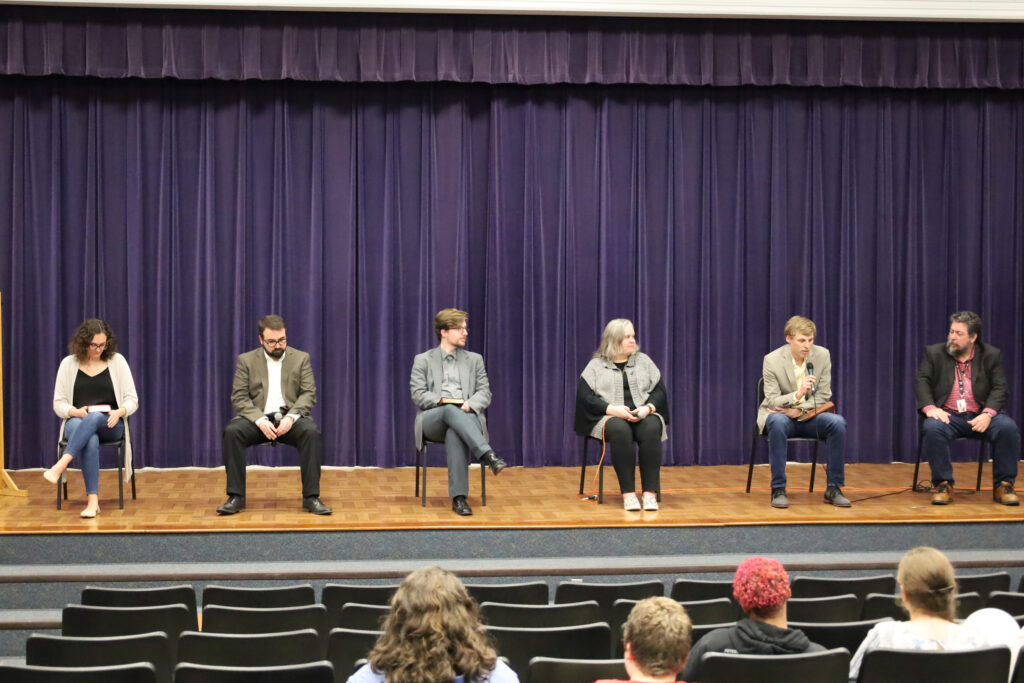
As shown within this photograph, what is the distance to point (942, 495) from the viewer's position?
6.52 meters

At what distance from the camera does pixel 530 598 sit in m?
4.05

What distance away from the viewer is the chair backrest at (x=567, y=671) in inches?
112

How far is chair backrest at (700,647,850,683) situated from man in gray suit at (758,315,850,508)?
3716 mm

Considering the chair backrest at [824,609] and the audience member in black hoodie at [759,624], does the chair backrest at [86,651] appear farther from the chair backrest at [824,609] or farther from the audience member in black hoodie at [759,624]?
the chair backrest at [824,609]

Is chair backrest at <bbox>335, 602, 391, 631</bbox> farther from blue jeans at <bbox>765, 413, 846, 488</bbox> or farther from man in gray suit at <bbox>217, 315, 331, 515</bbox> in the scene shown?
blue jeans at <bbox>765, 413, 846, 488</bbox>

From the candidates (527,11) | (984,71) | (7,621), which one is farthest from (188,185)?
(984,71)

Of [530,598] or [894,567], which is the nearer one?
[530,598]

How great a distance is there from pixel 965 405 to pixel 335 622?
4366 millimetres

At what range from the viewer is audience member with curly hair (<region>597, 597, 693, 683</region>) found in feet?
7.94

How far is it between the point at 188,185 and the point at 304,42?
1355 millimetres

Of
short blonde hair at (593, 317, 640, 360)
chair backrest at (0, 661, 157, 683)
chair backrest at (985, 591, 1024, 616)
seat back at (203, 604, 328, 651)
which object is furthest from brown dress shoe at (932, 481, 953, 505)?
chair backrest at (0, 661, 157, 683)

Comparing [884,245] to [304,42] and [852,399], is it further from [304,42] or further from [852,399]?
[304,42]

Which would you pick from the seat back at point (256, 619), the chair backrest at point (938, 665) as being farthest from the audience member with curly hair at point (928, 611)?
the seat back at point (256, 619)

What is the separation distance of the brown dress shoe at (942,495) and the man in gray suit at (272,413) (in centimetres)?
352
